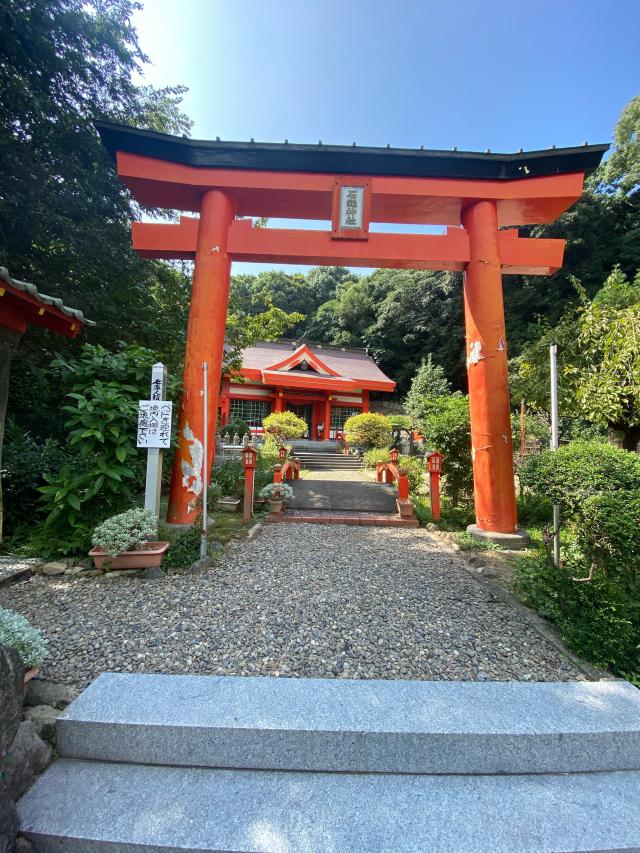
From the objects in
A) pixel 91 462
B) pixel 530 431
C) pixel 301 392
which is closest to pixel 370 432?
pixel 301 392

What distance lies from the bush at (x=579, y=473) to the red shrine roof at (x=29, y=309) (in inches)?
179

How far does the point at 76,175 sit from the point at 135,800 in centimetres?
834

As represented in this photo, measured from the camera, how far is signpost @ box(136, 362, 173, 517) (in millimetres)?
4043

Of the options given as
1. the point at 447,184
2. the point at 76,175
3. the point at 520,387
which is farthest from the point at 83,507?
the point at 520,387

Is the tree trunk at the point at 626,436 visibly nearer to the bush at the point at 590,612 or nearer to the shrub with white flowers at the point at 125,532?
the bush at the point at 590,612

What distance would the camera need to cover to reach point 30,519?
4.70 m

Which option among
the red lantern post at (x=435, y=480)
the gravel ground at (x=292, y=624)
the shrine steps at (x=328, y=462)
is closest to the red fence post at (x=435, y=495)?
the red lantern post at (x=435, y=480)

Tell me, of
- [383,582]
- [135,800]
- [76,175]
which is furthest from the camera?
[76,175]

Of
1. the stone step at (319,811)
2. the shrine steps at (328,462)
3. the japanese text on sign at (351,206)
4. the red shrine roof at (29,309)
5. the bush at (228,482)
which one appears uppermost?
the japanese text on sign at (351,206)

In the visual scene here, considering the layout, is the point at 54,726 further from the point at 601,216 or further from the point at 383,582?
the point at 601,216

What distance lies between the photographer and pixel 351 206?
5312 millimetres

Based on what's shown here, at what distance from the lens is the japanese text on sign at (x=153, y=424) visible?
159 inches

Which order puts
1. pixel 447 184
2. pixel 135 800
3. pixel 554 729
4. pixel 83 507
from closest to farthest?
pixel 135 800 → pixel 554 729 → pixel 83 507 → pixel 447 184

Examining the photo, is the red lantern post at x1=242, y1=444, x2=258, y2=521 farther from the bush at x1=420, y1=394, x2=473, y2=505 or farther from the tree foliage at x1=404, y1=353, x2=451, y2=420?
the tree foliage at x1=404, y1=353, x2=451, y2=420
